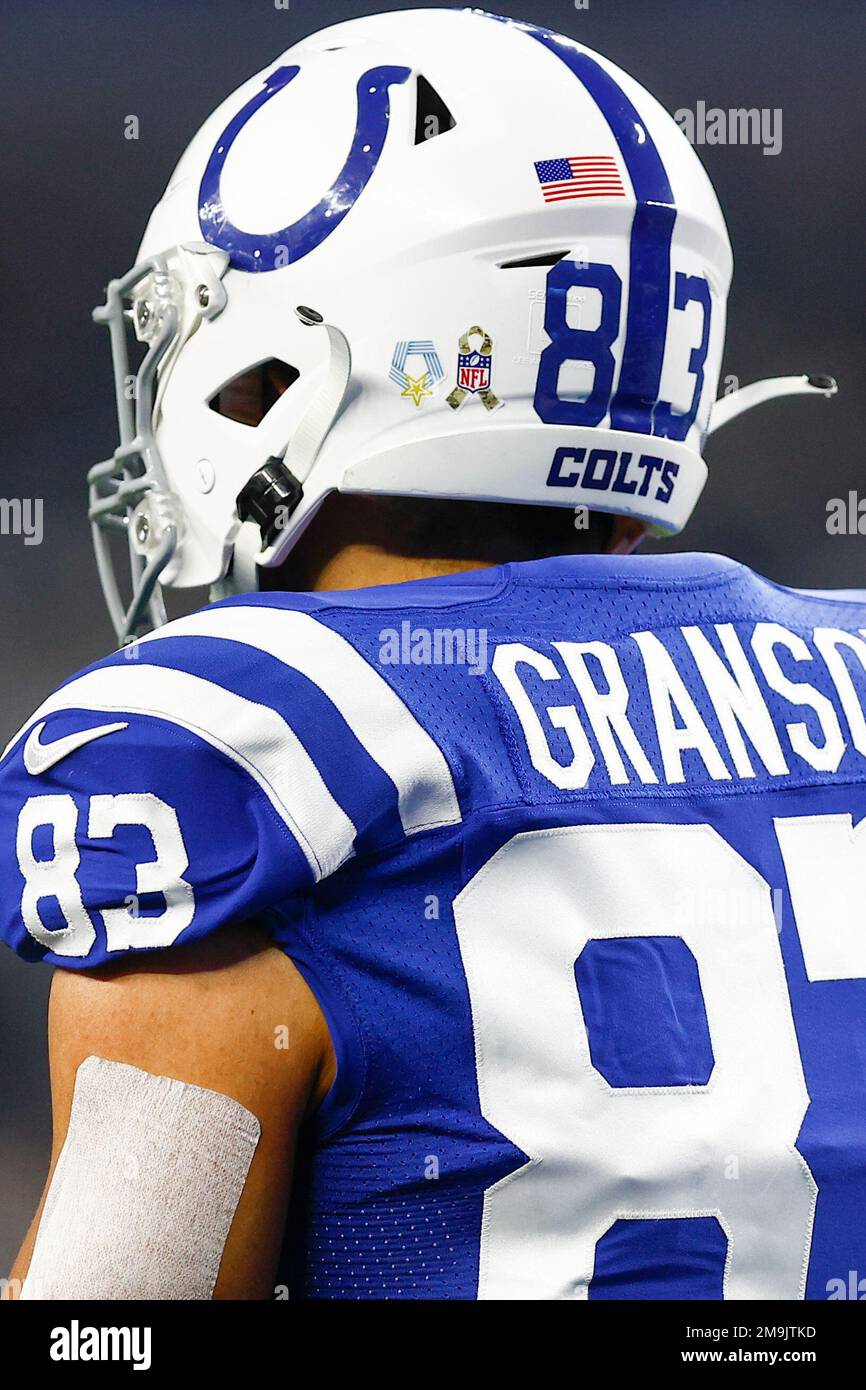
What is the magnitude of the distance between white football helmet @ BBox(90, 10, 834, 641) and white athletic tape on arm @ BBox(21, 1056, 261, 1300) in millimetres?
527

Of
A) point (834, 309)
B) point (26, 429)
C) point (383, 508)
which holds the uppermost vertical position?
point (834, 309)

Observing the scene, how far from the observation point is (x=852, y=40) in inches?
117

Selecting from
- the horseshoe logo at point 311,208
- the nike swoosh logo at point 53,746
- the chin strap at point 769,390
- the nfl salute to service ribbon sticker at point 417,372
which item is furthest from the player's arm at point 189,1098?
the chin strap at point 769,390

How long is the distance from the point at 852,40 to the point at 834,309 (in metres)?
0.45

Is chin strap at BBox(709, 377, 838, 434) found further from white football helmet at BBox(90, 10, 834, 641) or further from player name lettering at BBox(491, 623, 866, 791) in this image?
player name lettering at BBox(491, 623, 866, 791)

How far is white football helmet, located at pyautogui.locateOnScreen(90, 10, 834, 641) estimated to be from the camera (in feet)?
4.35

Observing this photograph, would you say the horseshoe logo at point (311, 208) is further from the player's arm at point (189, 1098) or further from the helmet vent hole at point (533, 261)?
the player's arm at point (189, 1098)

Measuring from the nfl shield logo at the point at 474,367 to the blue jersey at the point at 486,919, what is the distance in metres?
0.27

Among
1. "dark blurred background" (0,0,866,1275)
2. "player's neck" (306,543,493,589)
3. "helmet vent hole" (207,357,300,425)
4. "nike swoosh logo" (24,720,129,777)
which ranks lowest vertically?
"nike swoosh logo" (24,720,129,777)

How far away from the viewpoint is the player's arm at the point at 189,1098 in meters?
0.97

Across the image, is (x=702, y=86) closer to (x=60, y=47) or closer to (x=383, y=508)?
(x=60, y=47)

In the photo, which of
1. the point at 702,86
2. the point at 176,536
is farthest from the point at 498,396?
the point at 702,86

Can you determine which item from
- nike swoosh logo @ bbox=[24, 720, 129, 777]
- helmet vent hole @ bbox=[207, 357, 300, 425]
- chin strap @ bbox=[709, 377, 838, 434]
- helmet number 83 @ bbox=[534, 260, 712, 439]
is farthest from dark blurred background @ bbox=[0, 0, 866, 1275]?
nike swoosh logo @ bbox=[24, 720, 129, 777]

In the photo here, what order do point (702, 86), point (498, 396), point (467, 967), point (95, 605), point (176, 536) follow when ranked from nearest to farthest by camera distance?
point (467, 967) → point (498, 396) → point (176, 536) → point (702, 86) → point (95, 605)
